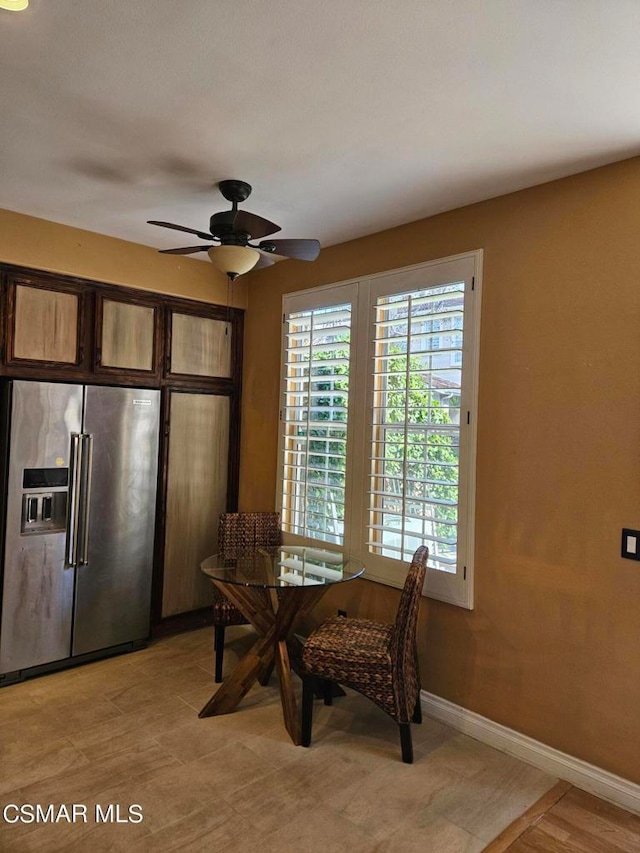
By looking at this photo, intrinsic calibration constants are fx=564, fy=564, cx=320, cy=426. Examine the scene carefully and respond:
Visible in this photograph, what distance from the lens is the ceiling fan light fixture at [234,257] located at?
261 cm

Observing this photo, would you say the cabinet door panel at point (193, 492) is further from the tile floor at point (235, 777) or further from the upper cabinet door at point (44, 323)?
the tile floor at point (235, 777)

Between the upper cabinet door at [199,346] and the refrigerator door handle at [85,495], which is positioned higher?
the upper cabinet door at [199,346]

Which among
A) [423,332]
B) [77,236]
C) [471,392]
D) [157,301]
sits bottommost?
[471,392]

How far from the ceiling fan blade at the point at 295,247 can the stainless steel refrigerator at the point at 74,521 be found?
Answer: 1.54 m

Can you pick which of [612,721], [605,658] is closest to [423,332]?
[605,658]

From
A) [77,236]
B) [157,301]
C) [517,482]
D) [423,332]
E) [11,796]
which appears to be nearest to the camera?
[11,796]

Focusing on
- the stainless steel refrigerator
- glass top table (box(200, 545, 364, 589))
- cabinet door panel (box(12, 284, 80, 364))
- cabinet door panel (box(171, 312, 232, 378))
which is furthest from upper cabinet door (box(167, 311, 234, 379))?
glass top table (box(200, 545, 364, 589))

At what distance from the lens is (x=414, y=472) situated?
10.00 feet

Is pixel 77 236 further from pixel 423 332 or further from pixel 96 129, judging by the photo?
pixel 423 332

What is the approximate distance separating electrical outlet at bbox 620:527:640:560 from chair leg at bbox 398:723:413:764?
47.9 inches

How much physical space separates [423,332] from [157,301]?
6.28 ft

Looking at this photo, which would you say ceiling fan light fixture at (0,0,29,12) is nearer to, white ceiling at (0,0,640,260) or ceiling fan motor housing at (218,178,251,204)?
white ceiling at (0,0,640,260)

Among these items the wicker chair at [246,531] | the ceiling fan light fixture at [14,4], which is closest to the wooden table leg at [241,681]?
the wicker chair at [246,531]

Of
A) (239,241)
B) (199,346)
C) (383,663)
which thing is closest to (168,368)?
(199,346)
